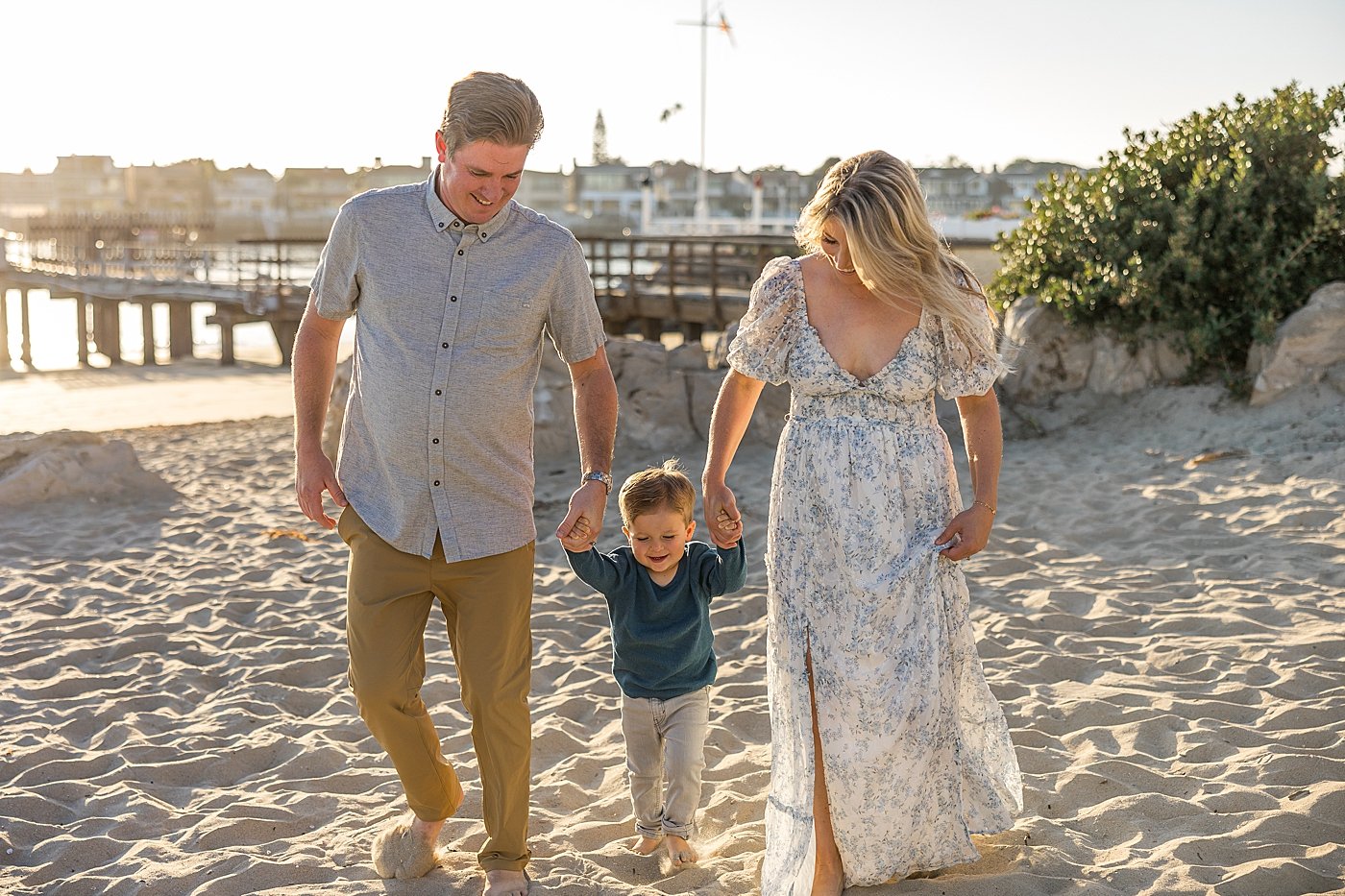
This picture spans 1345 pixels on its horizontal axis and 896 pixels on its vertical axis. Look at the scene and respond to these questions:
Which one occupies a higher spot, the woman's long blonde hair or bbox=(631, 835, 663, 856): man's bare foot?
the woman's long blonde hair

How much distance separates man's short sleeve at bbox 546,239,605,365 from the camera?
2746mm

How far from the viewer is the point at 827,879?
8.90 feet

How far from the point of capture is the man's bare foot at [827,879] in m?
2.70

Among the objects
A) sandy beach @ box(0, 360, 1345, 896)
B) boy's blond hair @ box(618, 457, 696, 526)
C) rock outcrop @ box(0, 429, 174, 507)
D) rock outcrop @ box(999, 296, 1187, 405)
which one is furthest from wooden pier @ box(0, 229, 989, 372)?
boy's blond hair @ box(618, 457, 696, 526)

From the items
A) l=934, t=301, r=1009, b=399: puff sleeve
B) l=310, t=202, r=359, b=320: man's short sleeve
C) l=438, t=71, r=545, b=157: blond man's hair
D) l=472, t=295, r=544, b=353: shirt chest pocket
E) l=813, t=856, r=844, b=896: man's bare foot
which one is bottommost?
l=813, t=856, r=844, b=896: man's bare foot

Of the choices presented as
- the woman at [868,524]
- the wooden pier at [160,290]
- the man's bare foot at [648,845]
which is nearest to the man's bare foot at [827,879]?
the woman at [868,524]

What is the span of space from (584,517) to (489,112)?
87 centimetres

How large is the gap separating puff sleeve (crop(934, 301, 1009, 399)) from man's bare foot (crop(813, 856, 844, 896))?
1.08 metres

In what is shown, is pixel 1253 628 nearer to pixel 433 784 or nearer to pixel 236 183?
pixel 433 784

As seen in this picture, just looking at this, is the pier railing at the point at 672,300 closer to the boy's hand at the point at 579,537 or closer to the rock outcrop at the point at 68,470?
the rock outcrop at the point at 68,470

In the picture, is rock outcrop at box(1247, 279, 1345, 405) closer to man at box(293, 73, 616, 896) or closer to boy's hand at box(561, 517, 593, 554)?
man at box(293, 73, 616, 896)

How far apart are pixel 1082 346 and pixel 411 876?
7291 millimetres

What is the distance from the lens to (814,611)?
2.70m

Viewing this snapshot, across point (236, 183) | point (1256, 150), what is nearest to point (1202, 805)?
point (1256, 150)
